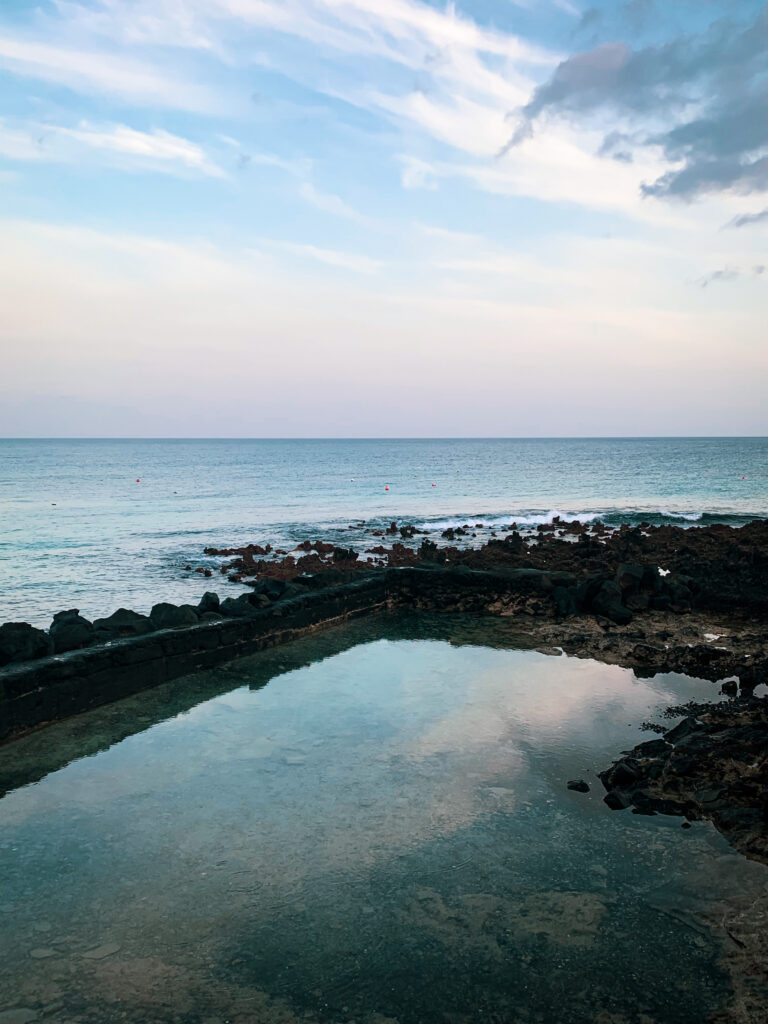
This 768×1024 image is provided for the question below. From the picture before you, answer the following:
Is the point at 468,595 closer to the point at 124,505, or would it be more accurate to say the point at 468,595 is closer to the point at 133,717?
the point at 133,717

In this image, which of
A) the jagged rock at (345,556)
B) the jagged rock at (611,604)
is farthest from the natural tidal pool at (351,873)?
the jagged rock at (345,556)

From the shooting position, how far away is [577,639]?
11.3 metres

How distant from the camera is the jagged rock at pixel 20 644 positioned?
8680mm

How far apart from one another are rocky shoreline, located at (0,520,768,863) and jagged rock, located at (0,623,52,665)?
16mm

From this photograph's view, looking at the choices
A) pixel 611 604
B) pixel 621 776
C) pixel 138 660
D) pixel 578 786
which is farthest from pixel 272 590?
pixel 621 776

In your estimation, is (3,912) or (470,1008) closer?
(470,1008)

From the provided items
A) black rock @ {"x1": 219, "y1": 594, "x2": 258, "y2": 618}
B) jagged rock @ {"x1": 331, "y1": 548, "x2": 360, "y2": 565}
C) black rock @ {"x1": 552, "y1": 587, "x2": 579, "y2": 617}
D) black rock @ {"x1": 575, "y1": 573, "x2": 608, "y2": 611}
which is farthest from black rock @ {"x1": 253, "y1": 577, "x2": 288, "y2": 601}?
jagged rock @ {"x1": 331, "y1": 548, "x2": 360, "y2": 565}

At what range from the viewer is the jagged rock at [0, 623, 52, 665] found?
8680 mm

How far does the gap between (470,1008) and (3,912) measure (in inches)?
111

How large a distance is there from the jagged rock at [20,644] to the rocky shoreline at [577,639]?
0.05 feet

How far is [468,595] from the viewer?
555 inches

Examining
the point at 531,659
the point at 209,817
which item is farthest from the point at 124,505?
the point at 209,817

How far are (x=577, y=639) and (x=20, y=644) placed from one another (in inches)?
301

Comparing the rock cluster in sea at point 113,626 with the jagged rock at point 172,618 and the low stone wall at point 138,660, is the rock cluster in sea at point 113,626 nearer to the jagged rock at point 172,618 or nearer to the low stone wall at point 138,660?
the jagged rock at point 172,618
